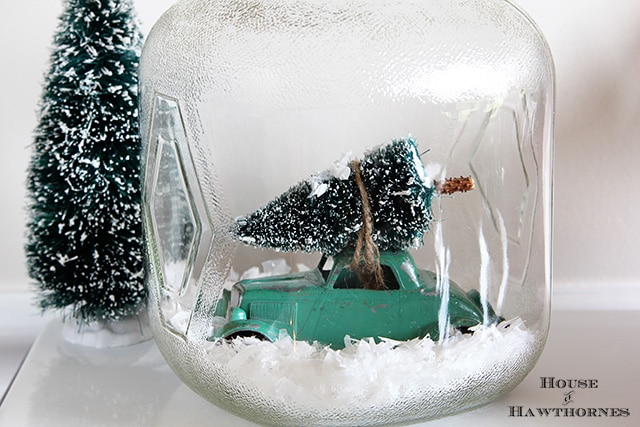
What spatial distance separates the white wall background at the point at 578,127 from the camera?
3.47 feet

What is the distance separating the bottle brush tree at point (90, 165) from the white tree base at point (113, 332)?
0.13 feet

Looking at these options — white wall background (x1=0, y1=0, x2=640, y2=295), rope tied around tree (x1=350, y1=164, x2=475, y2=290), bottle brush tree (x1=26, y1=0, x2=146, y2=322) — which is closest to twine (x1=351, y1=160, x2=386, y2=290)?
rope tied around tree (x1=350, y1=164, x2=475, y2=290)

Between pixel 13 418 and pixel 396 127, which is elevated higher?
pixel 396 127

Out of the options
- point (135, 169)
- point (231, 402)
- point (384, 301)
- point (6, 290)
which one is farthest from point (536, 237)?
point (6, 290)

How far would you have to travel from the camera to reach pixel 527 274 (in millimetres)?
745

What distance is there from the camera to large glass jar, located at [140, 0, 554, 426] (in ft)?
2.10

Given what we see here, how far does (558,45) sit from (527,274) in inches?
17.6

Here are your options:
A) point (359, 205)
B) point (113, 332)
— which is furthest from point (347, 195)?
point (113, 332)

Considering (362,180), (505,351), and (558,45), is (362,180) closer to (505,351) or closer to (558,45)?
(505,351)

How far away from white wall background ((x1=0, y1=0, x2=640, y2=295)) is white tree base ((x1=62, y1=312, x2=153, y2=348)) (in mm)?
212

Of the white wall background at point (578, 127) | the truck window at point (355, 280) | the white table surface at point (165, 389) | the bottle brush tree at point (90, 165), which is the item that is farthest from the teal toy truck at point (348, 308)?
the white wall background at point (578, 127)

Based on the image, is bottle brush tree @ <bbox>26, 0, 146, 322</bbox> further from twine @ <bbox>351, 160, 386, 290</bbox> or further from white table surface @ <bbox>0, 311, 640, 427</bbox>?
twine @ <bbox>351, 160, 386, 290</bbox>

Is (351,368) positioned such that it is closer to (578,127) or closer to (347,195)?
(347,195)

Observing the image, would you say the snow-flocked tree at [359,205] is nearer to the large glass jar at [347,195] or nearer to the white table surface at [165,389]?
the large glass jar at [347,195]
